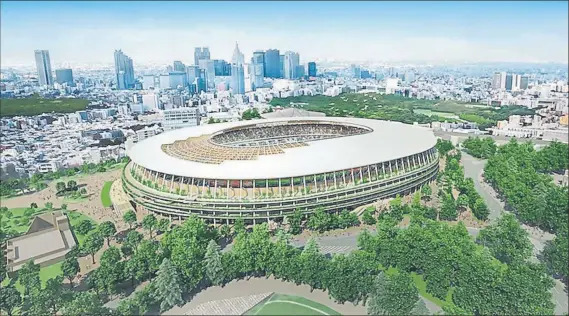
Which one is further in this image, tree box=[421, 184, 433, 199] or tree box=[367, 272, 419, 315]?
tree box=[421, 184, 433, 199]

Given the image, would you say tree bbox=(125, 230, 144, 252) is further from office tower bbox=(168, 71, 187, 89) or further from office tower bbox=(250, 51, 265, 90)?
office tower bbox=(250, 51, 265, 90)

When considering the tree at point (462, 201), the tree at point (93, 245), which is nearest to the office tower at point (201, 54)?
the tree at point (93, 245)

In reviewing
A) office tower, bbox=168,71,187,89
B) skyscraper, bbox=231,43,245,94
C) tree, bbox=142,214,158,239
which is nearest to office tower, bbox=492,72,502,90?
skyscraper, bbox=231,43,245,94

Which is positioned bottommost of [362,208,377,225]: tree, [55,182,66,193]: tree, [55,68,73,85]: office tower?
[362,208,377,225]: tree

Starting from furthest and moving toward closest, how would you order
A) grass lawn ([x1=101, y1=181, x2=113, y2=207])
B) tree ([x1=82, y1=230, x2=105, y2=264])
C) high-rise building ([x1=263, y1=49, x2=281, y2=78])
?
high-rise building ([x1=263, y1=49, x2=281, y2=78]) < grass lawn ([x1=101, y1=181, x2=113, y2=207]) < tree ([x1=82, y1=230, x2=105, y2=264])

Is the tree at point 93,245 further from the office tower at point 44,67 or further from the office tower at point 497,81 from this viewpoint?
the office tower at point 497,81

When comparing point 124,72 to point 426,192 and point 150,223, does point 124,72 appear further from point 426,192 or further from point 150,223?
point 426,192
